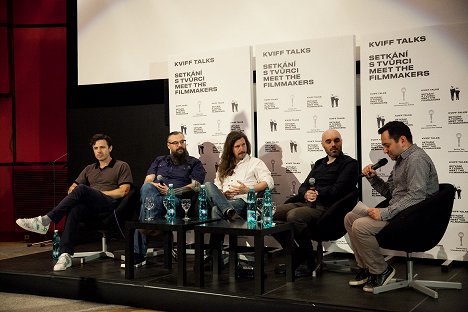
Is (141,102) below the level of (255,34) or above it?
below

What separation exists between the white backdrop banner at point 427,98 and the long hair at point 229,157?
115 cm

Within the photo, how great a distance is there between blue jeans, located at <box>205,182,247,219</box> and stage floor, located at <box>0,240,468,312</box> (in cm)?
53

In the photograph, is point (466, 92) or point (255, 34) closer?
point (466, 92)

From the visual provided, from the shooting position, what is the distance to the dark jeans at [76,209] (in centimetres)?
512

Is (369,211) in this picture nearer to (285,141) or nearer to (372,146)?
(372,146)

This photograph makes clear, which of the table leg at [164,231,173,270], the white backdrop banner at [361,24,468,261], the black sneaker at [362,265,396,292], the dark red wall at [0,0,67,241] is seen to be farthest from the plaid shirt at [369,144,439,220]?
the dark red wall at [0,0,67,241]

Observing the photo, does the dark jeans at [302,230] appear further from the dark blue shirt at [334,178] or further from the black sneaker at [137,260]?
the black sneaker at [137,260]

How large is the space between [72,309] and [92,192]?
1214 mm

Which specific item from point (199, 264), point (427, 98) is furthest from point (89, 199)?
point (427, 98)

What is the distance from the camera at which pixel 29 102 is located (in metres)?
7.64

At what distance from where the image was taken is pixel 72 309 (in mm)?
4395

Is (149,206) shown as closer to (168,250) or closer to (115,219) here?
(168,250)

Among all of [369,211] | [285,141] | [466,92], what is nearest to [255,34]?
[285,141]

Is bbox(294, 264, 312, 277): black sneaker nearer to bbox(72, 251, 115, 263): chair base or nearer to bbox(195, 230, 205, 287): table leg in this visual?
bbox(195, 230, 205, 287): table leg
